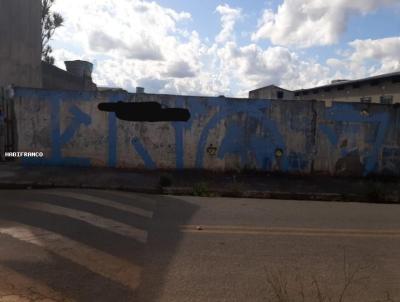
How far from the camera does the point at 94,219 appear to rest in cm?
643

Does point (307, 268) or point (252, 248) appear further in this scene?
point (252, 248)

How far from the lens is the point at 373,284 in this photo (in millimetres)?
4406

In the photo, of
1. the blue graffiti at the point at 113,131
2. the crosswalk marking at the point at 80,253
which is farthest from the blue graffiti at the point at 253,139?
the crosswalk marking at the point at 80,253

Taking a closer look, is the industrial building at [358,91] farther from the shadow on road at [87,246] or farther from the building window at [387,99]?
the shadow on road at [87,246]

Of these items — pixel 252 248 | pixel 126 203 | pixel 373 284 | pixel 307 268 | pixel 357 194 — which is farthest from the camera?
pixel 357 194

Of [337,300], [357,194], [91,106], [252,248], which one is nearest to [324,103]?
[357,194]

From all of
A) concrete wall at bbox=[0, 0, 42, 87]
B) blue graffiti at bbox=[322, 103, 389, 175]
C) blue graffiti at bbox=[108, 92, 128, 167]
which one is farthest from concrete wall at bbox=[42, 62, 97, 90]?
blue graffiti at bbox=[322, 103, 389, 175]

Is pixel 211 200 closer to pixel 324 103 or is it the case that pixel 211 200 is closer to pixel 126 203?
pixel 126 203

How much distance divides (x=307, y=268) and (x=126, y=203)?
158 inches

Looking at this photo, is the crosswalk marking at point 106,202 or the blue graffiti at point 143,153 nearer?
the crosswalk marking at point 106,202

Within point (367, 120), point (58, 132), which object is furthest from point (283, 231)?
point (58, 132)

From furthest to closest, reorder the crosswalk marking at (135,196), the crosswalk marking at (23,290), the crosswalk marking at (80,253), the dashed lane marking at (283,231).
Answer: the crosswalk marking at (135,196), the dashed lane marking at (283,231), the crosswalk marking at (80,253), the crosswalk marking at (23,290)

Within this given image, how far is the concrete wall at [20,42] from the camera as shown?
1409 centimetres

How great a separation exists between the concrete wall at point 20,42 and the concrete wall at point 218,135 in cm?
353
